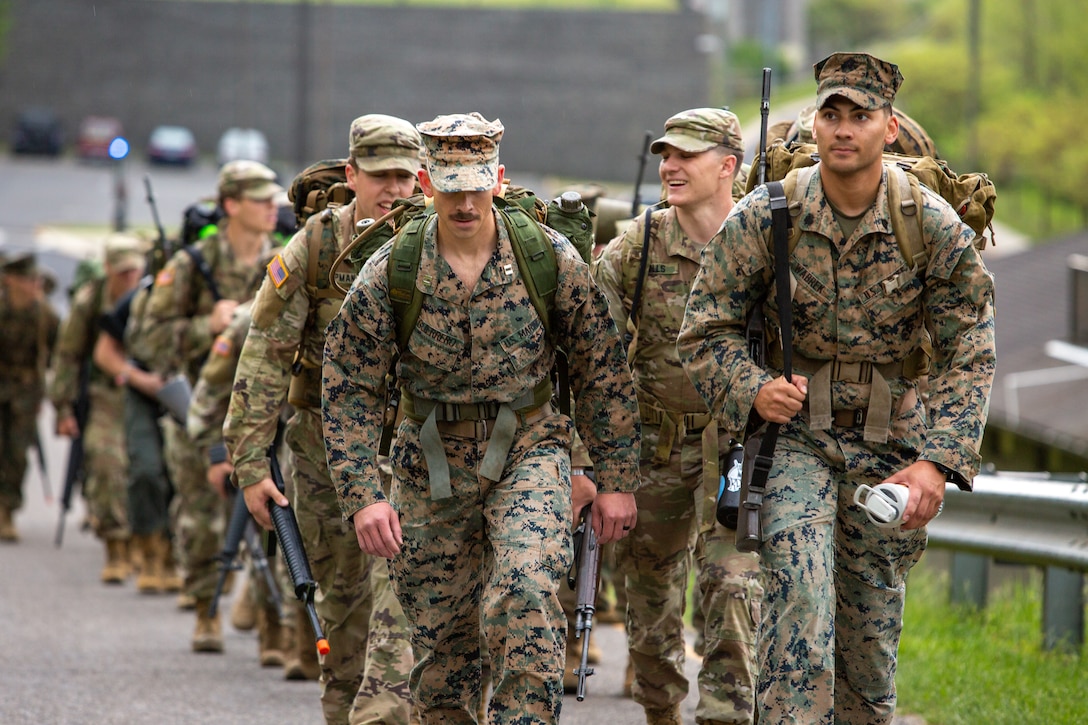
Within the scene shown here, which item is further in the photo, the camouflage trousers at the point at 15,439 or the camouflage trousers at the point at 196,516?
the camouflage trousers at the point at 15,439

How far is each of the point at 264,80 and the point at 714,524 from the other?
58.2 meters

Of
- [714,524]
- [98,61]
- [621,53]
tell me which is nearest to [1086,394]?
[714,524]

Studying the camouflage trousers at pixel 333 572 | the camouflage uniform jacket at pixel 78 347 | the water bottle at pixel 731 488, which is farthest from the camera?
the camouflage uniform jacket at pixel 78 347

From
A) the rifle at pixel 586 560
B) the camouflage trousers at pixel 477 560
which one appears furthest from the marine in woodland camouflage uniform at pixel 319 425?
the rifle at pixel 586 560

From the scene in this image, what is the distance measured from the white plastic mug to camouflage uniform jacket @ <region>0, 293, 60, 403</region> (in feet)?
34.6

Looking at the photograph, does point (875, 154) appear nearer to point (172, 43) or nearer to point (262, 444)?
point (262, 444)

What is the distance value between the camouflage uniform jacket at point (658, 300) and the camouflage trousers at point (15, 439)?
863 cm

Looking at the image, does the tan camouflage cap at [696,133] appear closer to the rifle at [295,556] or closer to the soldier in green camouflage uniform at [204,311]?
the rifle at [295,556]

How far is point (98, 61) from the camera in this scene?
A: 6462 cm

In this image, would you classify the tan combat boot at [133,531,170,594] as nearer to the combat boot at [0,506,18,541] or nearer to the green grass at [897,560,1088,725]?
the combat boot at [0,506,18,541]

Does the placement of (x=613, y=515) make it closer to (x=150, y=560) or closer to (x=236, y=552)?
(x=236, y=552)

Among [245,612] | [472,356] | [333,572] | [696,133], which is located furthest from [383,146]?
[245,612]

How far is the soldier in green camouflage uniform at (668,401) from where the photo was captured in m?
6.50

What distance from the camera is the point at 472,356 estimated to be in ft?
17.5
